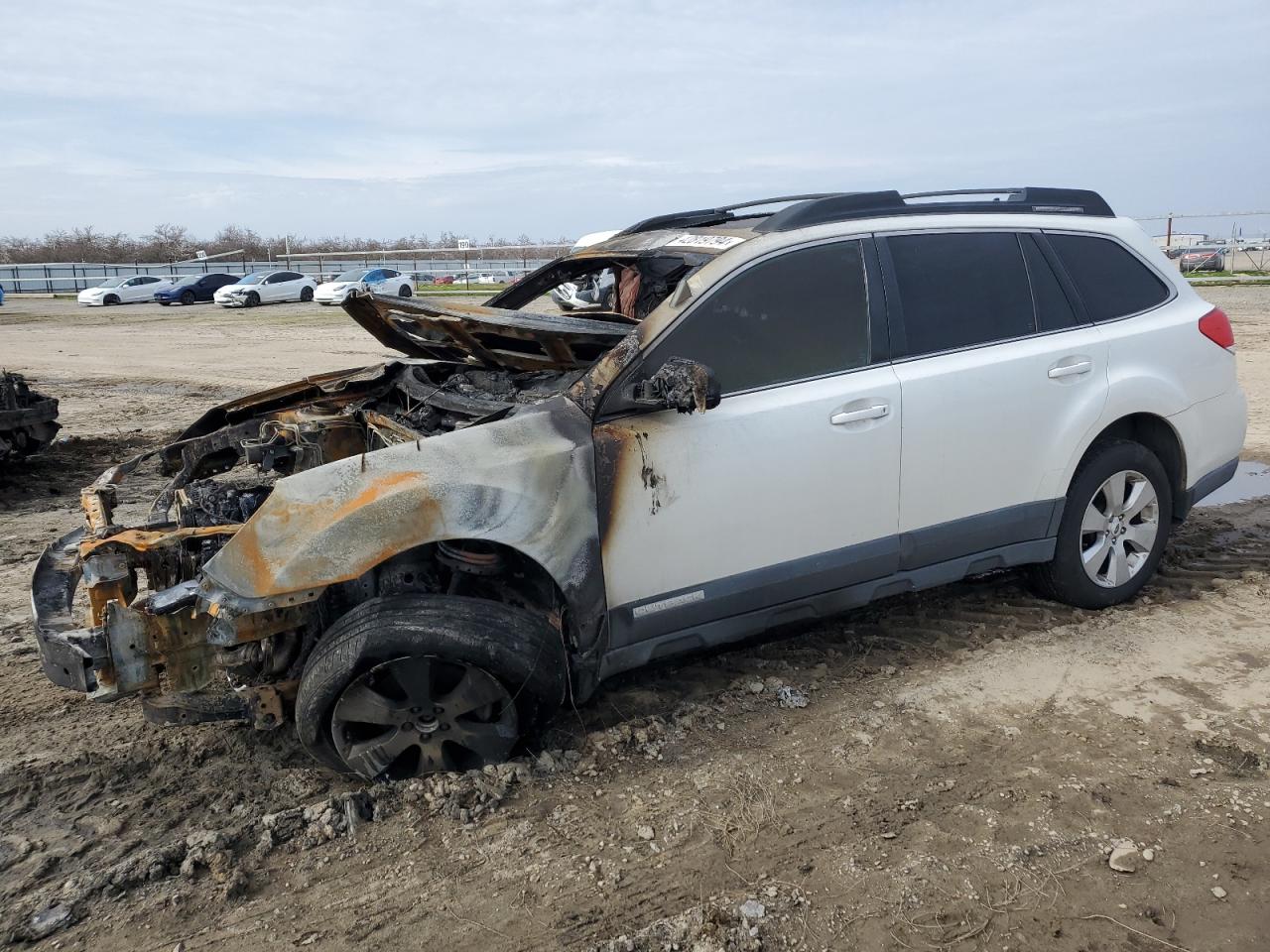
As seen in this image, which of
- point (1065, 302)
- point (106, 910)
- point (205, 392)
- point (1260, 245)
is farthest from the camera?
point (1260, 245)

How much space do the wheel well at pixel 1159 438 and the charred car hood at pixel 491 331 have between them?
2.32 metres

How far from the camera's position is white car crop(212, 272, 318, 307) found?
32656 millimetres

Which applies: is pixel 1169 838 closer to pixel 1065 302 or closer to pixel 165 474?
pixel 1065 302

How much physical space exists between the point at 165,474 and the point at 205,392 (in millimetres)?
9018

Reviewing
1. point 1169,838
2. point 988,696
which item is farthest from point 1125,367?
point 1169,838

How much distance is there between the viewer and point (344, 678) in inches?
124

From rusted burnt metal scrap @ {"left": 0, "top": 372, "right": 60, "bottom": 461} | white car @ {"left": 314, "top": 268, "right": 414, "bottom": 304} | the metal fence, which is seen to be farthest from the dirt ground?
the metal fence

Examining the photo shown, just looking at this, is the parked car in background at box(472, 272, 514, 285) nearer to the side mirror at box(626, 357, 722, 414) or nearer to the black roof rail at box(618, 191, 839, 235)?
the black roof rail at box(618, 191, 839, 235)

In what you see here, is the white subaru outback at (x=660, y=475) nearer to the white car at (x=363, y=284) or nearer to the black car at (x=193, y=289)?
the white car at (x=363, y=284)

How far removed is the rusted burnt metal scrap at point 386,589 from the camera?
3092 millimetres

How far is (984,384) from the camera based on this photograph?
3977 mm

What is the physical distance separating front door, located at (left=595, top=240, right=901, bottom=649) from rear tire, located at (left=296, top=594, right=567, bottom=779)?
14.0 inches

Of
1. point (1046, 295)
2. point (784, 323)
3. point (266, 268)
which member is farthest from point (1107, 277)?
point (266, 268)

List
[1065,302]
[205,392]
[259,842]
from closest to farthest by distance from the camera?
[259,842]
[1065,302]
[205,392]
